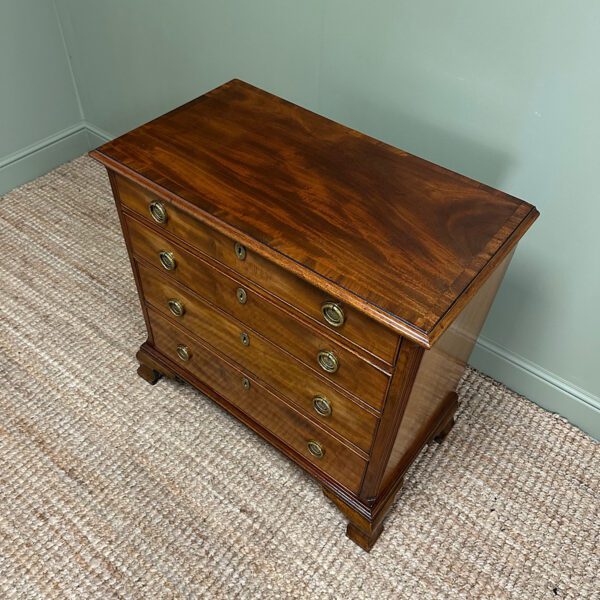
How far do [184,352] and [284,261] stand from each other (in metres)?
0.54

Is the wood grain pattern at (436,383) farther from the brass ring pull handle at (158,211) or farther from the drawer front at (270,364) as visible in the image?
the brass ring pull handle at (158,211)

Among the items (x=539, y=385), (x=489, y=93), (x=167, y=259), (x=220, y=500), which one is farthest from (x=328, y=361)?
(x=539, y=385)

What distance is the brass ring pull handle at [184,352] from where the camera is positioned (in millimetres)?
1355

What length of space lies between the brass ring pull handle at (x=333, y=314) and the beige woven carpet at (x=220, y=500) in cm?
57

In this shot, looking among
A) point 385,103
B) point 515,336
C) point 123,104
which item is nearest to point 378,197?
point 385,103

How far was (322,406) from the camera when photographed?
43.4 inches

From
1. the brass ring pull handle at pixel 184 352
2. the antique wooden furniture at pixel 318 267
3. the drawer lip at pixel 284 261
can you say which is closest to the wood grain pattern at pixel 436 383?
the antique wooden furniture at pixel 318 267

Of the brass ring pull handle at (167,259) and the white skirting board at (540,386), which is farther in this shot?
the white skirting board at (540,386)

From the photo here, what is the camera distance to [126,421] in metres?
1.46

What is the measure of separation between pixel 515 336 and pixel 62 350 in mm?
1132

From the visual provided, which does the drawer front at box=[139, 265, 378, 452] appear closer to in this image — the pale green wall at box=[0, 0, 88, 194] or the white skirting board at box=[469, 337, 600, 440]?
the white skirting board at box=[469, 337, 600, 440]

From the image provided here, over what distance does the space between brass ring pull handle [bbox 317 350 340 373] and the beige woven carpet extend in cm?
46

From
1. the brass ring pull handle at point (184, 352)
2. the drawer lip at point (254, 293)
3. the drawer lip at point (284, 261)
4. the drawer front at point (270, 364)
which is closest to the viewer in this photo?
the drawer lip at point (284, 261)

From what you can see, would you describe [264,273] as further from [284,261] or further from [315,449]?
[315,449]
